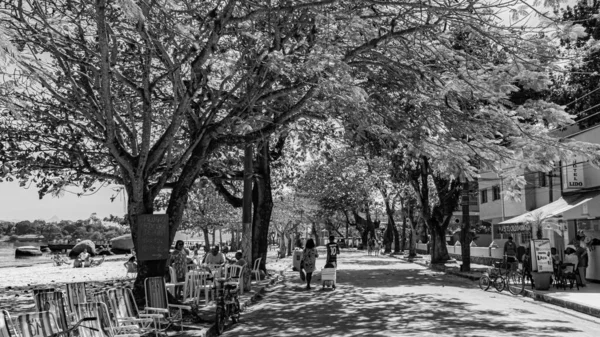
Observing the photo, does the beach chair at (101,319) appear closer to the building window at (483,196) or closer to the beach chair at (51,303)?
the beach chair at (51,303)

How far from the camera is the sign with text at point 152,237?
12.6 metres

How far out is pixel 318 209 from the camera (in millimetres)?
67188

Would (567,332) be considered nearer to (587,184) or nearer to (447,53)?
(447,53)

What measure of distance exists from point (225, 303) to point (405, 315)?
Answer: 4.12 m

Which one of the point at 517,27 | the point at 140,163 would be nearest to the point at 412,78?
the point at 517,27

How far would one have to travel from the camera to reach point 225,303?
473 inches

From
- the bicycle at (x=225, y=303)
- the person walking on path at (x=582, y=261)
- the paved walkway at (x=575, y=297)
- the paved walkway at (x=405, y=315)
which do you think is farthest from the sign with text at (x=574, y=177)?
the bicycle at (x=225, y=303)

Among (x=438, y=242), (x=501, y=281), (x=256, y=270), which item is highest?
(x=438, y=242)

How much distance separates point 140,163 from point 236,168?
10342 mm

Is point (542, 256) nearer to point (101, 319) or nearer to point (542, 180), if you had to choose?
point (542, 180)

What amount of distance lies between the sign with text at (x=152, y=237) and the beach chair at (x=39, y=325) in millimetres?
5195

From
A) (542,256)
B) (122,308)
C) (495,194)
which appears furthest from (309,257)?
(495,194)

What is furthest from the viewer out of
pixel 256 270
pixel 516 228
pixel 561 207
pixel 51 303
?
pixel 516 228

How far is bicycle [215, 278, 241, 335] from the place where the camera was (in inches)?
452
